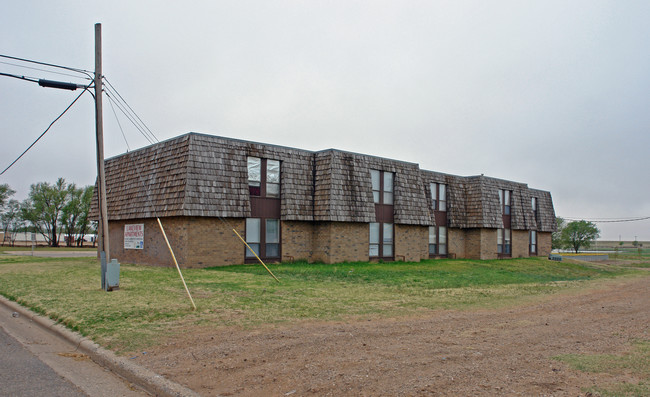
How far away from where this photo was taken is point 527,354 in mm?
6773

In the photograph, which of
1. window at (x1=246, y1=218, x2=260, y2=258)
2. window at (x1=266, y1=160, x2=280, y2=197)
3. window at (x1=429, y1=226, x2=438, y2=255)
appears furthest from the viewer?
window at (x1=429, y1=226, x2=438, y2=255)

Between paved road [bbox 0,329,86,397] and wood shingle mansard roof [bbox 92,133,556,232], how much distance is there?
42.1 ft

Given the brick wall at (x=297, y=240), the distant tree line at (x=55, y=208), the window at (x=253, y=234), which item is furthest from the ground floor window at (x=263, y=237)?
the distant tree line at (x=55, y=208)

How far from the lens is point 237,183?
2167 cm

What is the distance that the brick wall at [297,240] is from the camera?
23469 mm

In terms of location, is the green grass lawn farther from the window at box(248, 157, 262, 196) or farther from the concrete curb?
the window at box(248, 157, 262, 196)

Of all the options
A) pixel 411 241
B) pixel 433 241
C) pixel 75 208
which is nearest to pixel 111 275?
pixel 411 241

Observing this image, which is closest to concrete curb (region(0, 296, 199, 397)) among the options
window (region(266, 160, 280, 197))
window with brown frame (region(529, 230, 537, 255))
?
window (region(266, 160, 280, 197))

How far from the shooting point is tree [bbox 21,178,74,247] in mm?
63000

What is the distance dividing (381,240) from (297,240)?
5.18 meters

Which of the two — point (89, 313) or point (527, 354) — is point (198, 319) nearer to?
point (89, 313)

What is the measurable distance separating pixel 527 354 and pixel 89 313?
792 centimetres

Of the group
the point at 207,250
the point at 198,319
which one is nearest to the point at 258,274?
the point at 207,250

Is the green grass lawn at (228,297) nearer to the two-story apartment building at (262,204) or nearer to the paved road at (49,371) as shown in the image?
the paved road at (49,371)
